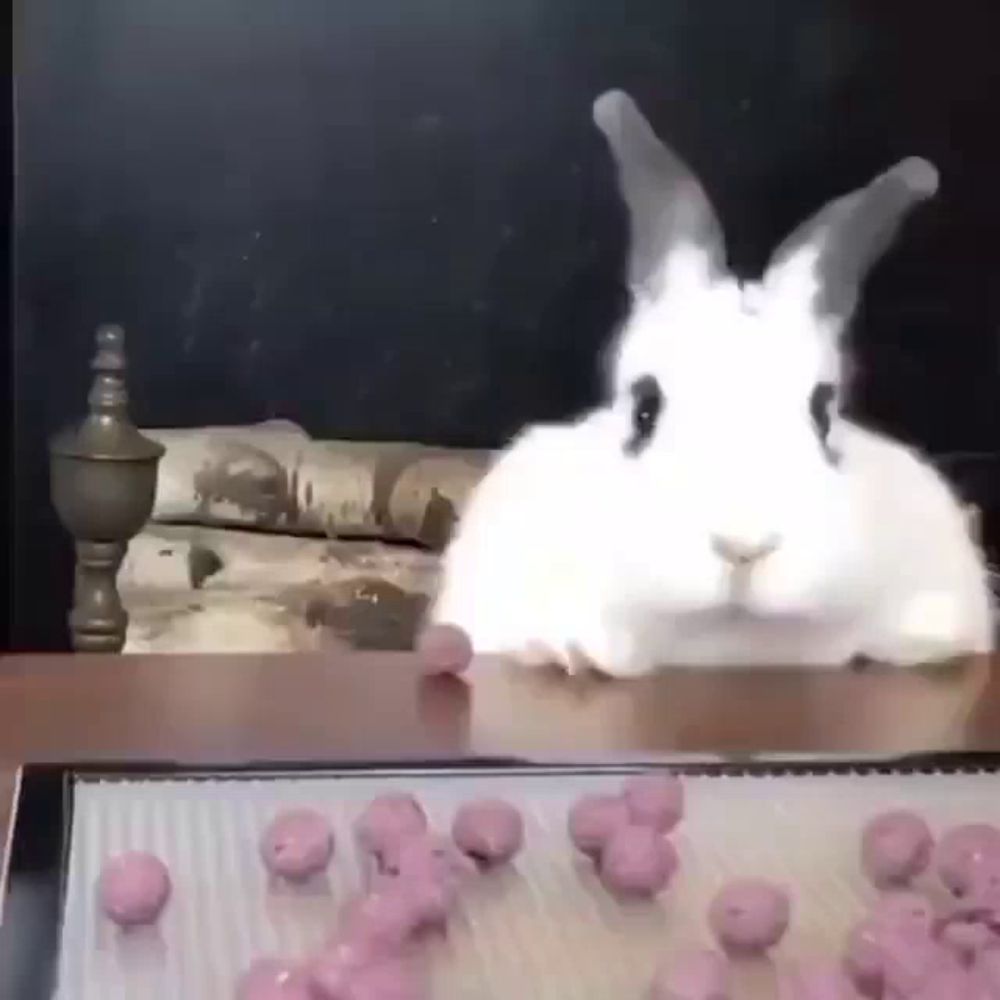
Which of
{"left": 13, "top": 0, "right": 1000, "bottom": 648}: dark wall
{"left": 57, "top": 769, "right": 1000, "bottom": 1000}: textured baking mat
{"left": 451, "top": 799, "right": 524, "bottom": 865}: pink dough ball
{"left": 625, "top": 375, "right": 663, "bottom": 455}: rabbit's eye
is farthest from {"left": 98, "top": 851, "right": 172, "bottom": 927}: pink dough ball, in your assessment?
{"left": 13, "top": 0, "right": 1000, "bottom": 648}: dark wall

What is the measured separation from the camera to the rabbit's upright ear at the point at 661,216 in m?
0.87

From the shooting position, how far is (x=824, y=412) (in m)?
0.86

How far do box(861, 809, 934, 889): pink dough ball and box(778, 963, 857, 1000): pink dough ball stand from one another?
4.4 inches

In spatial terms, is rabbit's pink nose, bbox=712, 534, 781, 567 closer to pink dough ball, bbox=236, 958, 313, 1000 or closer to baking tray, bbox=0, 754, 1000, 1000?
baking tray, bbox=0, 754, 1000, 1000

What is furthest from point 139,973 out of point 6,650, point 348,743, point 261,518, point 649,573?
point 6,650

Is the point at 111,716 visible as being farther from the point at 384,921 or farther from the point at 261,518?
the point at 261,518

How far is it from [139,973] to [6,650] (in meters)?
1.30

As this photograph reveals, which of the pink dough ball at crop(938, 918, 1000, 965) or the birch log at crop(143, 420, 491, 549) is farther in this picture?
the birch log at crop(143, 420, 491, 549)

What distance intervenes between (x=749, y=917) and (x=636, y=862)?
62 millimetres

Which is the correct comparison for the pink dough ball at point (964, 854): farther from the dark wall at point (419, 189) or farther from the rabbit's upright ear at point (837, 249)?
the dark wall at point (419, 189)

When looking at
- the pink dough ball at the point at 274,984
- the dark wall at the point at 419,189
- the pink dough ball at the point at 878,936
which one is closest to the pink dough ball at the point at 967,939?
the pink dough ball at the point at 878,936

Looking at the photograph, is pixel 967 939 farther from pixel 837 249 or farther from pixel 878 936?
pixel 837 249

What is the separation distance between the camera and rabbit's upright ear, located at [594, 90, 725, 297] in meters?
0.87

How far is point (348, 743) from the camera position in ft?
2.54
